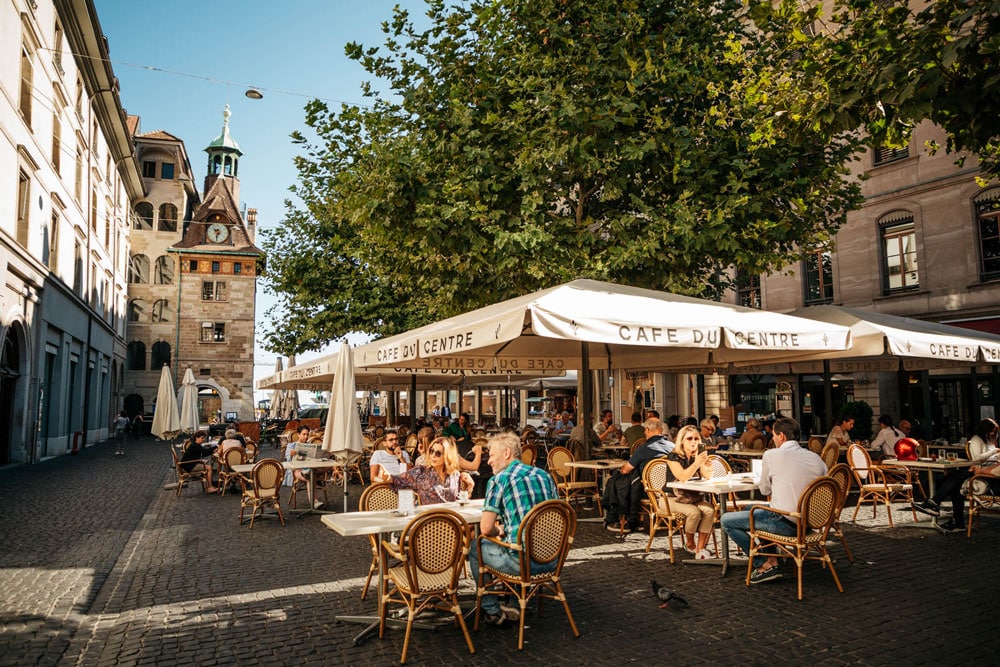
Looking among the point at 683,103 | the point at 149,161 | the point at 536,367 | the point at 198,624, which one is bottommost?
the point at 198,624

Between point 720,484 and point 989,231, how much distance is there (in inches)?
642

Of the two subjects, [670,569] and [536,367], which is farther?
[536,367]

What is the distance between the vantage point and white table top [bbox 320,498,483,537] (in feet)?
17.6

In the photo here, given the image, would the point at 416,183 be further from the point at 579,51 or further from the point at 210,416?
the point at 210,416

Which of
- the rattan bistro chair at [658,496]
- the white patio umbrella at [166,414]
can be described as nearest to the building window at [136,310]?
the white patio umbrella at [166,414]

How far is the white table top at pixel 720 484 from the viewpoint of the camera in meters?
7.17

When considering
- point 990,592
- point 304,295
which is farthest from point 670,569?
point 304,295

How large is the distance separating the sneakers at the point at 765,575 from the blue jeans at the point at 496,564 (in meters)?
2.32

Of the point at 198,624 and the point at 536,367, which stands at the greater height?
the point at 536,367

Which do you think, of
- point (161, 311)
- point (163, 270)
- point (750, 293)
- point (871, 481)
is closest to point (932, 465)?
point (871, 481)

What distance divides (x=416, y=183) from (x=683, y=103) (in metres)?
4.79

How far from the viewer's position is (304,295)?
912 inches

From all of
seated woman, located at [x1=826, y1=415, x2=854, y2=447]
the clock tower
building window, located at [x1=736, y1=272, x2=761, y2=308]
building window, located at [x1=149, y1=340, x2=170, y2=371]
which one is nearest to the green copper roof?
the clock tower

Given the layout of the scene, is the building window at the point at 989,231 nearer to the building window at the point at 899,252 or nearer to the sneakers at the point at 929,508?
the building window at the point at 899,252
